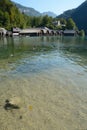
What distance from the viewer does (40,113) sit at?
36.4 feet

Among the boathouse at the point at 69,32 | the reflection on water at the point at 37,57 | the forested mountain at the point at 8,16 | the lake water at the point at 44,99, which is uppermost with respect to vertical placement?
the forested mountain at the point at 8,16

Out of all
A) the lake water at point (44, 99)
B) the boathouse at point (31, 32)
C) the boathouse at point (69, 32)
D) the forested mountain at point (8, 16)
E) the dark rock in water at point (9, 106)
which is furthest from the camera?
the boathouse at point (69, 32)

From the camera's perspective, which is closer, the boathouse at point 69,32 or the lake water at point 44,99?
the lake water at point 44,99

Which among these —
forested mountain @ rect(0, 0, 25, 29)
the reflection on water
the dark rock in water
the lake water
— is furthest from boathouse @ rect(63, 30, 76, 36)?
the dark rock in water

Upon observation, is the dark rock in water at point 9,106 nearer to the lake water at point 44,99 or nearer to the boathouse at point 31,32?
the lake water at point 44,99

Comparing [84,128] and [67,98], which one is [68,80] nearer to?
[67,98]

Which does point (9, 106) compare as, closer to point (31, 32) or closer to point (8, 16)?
point (8, 16)

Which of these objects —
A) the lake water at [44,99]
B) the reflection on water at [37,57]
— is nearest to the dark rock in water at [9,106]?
the lake water at [44,99]

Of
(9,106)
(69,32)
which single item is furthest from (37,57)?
(69,32)

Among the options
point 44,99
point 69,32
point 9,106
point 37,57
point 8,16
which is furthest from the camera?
point 69,32

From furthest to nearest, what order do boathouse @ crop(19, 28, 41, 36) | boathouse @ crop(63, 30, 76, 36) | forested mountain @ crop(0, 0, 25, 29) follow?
boathouse @ crop(63, 30, 76, 36) → boathouse @ crop(19, 28, 41, 36) → forested mountain @ crop(0, 0, 25, 29)

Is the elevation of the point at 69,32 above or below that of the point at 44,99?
above

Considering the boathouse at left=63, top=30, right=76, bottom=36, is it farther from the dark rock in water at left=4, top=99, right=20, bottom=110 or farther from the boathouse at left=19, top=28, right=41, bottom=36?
the dark rock in water at left=4, top=99, right=20, bottom=110

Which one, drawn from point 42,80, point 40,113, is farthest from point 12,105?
point 42,80
